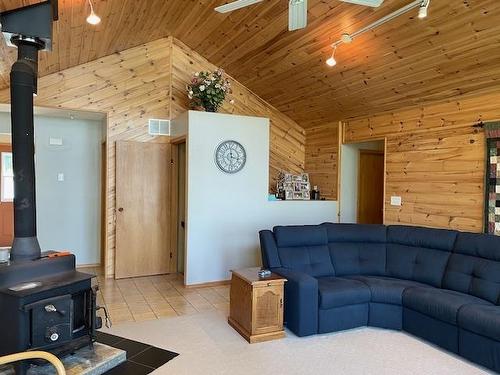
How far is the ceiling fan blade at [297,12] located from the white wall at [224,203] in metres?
2.40

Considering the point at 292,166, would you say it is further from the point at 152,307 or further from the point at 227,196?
the point at 152,307

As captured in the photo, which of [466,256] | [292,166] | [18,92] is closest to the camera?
[18,92]

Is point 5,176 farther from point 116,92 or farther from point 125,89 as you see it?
point 125,89

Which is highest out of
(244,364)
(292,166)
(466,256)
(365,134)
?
(365,134)

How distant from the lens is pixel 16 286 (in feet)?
7.95

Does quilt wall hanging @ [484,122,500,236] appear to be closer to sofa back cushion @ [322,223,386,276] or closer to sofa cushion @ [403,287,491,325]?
sofa cushion @ [403,287,491,325]

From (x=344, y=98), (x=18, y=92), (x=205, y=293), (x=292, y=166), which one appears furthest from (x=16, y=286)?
(x=292, y=166)

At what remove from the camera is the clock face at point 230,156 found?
196 inches

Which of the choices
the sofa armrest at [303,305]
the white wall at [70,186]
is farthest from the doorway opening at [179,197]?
the sofa armrest at [303,305]

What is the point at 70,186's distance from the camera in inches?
228

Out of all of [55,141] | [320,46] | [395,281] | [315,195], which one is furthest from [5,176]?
[395,281]

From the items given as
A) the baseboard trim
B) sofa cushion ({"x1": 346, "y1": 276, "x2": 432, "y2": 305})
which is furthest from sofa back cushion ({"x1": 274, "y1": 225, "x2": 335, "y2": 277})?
the baseboard trim

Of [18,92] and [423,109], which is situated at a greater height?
[423,109]

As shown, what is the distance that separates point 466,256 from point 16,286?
3.84m
